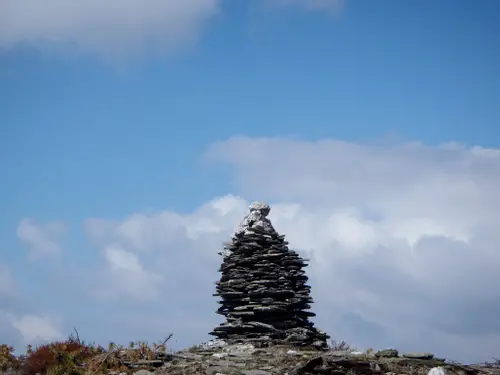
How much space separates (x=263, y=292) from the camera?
23062 mm

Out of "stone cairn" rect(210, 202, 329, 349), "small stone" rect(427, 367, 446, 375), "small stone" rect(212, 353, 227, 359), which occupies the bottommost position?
"small stone" rect(427, 367, 446, 375)

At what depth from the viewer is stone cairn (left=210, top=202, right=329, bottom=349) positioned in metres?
22.5

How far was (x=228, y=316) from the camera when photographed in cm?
2345

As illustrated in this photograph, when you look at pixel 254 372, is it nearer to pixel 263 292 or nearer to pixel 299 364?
pixel 299 364

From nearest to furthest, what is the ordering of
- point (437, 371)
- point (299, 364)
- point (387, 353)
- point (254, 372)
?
1. point (254, 372)
2. point (299, 364)
3. point (437, 371)
4. point (387, 353)

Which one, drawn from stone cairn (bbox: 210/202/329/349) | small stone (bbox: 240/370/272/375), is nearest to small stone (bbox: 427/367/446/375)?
small stone (bbox: 240/370/272/375)

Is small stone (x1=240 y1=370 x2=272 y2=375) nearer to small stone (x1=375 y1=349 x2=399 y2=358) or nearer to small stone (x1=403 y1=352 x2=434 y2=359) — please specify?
small stone (x1=375 y1=349 x2=399 y2=358)

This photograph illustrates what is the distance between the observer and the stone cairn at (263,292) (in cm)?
2255

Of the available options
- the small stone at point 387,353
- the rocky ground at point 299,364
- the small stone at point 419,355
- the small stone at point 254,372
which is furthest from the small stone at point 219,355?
the small stone at point 419,355

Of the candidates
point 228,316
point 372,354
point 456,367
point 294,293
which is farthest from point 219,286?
point 456,367

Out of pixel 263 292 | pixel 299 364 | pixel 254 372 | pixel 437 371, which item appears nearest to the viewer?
pixel 254 372

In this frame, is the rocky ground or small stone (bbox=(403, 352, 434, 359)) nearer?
the rocky ground

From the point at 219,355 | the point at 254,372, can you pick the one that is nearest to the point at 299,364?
the point at 254,372

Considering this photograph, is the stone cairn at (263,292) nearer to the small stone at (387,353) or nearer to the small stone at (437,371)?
the small stone at (387,353)
